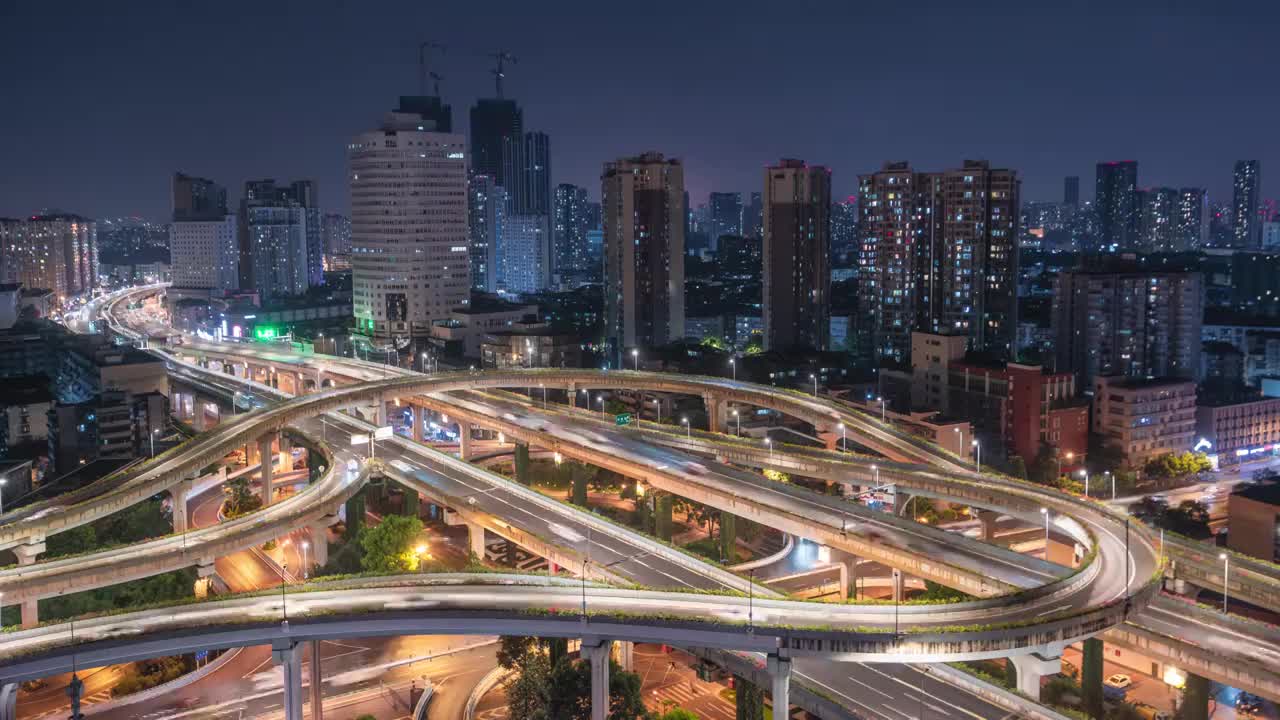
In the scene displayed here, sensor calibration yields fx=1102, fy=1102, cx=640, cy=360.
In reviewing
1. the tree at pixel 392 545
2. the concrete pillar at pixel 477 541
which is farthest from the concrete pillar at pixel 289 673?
the concrete pillar at pixel 477 541

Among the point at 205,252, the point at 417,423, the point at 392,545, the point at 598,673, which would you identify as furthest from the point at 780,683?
the point at 205,252

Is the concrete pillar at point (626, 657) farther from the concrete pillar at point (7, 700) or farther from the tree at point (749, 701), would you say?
the concrete pillar at point (7, 700)

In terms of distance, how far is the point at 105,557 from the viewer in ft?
107

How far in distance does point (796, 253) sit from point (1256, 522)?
165 feet

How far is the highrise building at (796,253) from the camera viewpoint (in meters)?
86.1

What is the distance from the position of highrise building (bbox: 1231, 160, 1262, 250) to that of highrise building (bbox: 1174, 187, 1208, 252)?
11.1m

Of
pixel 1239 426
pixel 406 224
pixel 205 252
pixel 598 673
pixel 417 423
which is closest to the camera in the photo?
pixel 598 673

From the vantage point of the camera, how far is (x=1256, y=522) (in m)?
39.5

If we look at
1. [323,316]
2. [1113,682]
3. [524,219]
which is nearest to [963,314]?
[1113,682]

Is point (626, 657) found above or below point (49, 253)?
below

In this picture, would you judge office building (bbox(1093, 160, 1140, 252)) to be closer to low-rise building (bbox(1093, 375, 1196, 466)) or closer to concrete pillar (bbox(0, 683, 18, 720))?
low-rise building (bbox(1093, 375, 1196, 466))

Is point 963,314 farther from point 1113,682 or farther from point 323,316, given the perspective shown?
point 323,316

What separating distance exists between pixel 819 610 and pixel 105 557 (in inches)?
836

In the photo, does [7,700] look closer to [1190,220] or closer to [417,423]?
[417,423]
